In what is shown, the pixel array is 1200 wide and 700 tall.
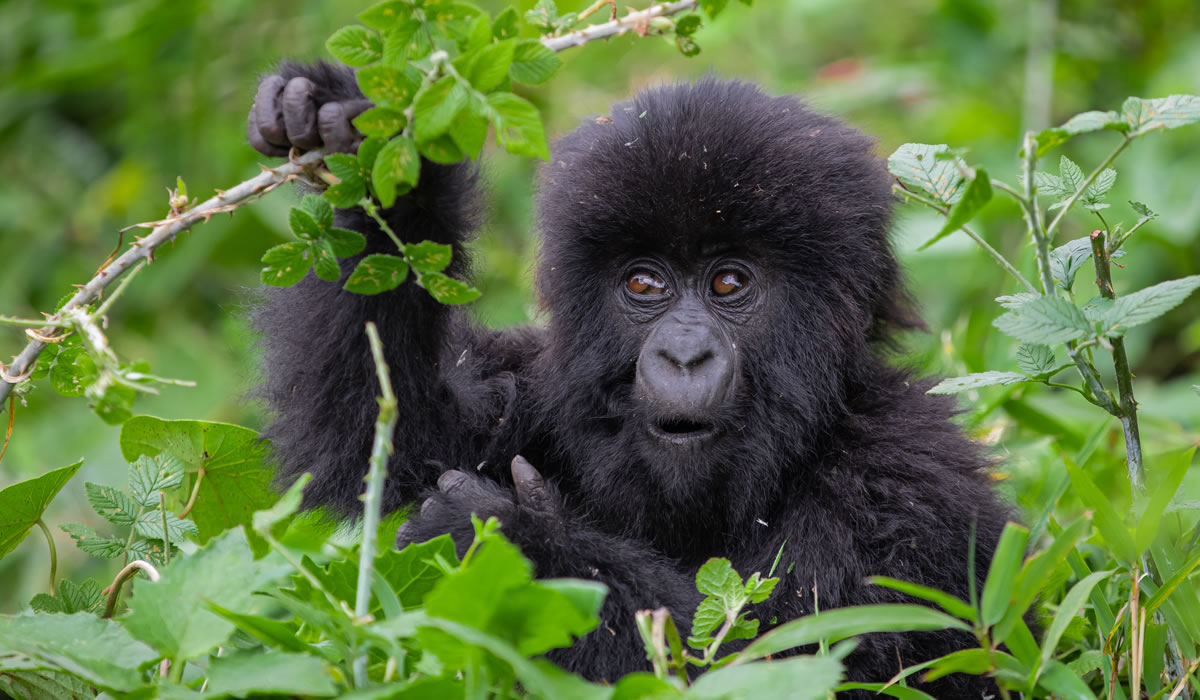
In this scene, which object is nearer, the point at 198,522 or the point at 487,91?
the point at 487,91

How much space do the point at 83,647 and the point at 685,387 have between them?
52.7 inches

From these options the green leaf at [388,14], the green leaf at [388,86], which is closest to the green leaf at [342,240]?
the green leaf at [388,86]

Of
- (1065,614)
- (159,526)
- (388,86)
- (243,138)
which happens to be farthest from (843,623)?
(243,138)

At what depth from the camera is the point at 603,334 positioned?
9.25 feet

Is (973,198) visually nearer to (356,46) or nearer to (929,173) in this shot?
(929,173)

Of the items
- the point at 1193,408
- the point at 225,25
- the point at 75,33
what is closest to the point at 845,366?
the point at 1193,408

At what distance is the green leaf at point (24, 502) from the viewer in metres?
2.26

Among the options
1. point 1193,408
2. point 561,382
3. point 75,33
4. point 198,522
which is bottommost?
point 1193,408

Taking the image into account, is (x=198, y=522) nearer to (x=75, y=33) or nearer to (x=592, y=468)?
(x=592, y=468)

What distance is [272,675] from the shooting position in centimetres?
159

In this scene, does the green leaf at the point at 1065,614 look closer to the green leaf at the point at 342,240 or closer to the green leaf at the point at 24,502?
the green leaf at the point at 342,240

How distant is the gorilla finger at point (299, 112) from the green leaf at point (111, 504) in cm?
86

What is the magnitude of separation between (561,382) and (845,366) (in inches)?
27.6

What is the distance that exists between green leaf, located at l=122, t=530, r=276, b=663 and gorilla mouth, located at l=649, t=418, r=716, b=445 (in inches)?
45.2
